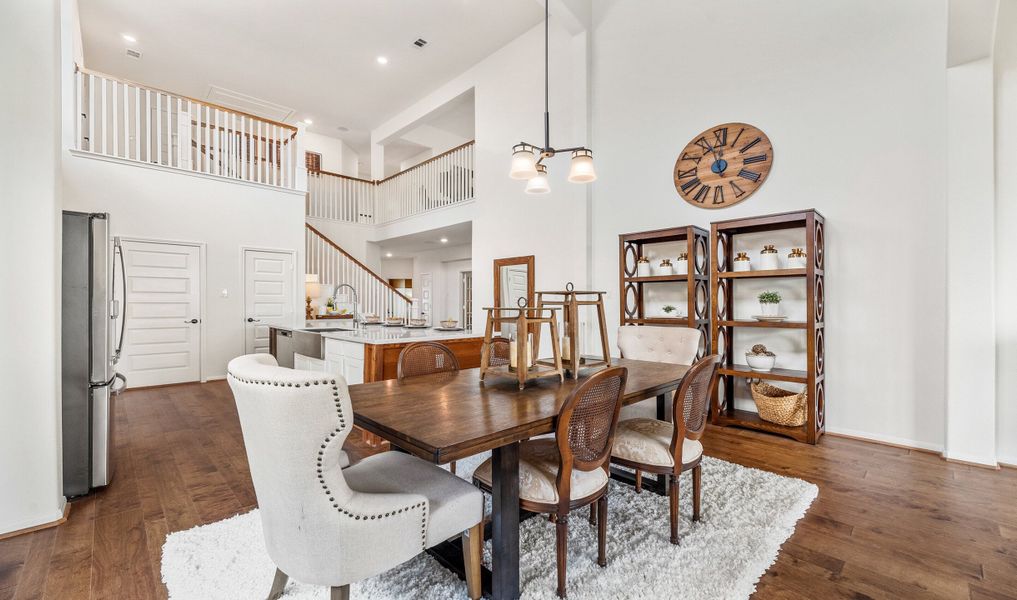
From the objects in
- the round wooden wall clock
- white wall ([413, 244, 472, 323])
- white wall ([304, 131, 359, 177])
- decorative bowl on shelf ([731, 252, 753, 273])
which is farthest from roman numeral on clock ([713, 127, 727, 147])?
white wall ([304, 131, 359, 177])

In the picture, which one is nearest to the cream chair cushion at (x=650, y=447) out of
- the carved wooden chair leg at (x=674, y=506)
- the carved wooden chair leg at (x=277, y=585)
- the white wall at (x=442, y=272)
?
the carved wooden chair leg at (x=674, y=506)

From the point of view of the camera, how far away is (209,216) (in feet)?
19.5

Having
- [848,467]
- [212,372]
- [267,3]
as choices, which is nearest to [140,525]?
[848,467]

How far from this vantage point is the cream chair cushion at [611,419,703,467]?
1882mm

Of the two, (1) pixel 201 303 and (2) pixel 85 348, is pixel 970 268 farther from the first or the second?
(1) pixel 201 303

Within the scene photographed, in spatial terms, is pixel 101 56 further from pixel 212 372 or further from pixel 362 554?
pixel 362 554

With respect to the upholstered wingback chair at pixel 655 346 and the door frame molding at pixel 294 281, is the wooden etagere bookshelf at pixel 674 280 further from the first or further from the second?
the door frame molding at pixel 294 281

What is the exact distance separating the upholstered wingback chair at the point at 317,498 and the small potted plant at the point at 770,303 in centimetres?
312

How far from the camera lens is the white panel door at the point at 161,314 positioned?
5438 mm

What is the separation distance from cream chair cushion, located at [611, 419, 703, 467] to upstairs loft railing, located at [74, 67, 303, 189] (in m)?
6.41

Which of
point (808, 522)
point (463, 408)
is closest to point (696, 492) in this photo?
point (808, 522)

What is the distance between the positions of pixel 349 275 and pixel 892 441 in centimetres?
736

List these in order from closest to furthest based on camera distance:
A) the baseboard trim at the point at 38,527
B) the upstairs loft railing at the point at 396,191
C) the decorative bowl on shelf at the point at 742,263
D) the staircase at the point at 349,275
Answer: the baseboard trim at the point at 38,527, the decorative bowl on shelf at the point at 742,263, the upstairs loft railing at the point at 396,191, the staircase at the point at 349,275

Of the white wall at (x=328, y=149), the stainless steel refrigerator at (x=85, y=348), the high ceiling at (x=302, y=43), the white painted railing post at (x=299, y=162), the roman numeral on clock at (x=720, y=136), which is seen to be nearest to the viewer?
the stainless steel refrigerator at (x=85, y=348)
